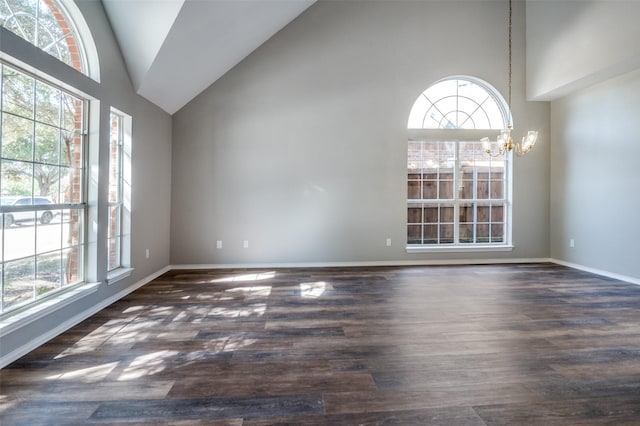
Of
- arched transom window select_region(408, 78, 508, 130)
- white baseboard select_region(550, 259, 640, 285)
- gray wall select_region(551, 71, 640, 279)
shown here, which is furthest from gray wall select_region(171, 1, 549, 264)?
white baseboard select_region(550, 259, 640, 285)

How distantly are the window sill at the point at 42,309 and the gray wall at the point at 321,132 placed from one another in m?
2.04

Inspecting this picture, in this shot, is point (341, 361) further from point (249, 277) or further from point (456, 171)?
point (456, 171)

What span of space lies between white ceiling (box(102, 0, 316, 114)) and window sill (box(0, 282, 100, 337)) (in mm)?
2346

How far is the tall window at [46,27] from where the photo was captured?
2205 mm

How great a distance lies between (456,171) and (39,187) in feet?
18.1

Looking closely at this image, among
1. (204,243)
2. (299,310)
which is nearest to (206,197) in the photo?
(204,243)

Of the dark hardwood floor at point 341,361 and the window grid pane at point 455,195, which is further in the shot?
the window grid pane at point 455,195

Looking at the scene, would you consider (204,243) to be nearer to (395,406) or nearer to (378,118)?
(378,118)

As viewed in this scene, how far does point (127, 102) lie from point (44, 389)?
2.93 m

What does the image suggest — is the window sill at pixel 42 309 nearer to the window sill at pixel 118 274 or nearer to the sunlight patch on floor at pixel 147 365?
the window sill at pixel 118 274

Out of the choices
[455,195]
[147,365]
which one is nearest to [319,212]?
[455,195]

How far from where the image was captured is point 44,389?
1832mm

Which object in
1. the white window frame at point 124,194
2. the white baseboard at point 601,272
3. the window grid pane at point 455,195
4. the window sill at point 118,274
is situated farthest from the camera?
the window grid pane at point 455,195

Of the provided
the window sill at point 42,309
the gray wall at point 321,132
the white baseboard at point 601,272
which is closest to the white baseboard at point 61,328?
the window sill at point 42,309
